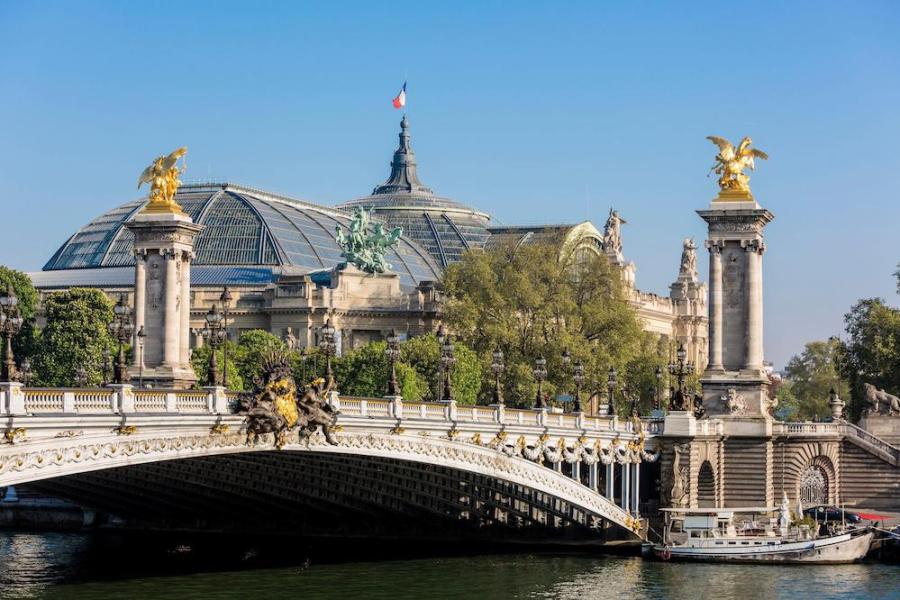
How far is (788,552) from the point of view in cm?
6925

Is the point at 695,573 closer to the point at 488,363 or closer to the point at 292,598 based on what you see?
the point at 292,598

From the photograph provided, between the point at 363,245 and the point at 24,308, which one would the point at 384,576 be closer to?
the point at 24,308

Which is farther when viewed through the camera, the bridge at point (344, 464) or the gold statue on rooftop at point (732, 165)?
the gold statue on rooftop at point (732, 165)

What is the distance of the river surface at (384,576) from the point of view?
60.0 m

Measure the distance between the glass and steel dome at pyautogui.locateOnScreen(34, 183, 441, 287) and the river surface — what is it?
66.2 metres

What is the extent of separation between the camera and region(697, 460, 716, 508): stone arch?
7694 centimetres

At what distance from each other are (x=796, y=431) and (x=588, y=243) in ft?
223

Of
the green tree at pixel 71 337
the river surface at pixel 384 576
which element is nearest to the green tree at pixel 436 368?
the green tree at pixel 71 337

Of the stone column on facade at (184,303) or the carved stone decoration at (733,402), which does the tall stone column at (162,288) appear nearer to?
the stone column on facade at (184,303)

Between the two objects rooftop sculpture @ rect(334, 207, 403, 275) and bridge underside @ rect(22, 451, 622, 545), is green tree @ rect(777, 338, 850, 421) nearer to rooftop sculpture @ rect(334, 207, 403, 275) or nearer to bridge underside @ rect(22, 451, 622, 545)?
rooftop sculpture @ rect(334, 207, 403, 275)

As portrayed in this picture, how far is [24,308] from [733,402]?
4524 cm

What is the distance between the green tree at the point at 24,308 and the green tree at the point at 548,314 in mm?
21564

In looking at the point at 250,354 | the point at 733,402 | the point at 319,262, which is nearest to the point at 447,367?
the point at 733,402

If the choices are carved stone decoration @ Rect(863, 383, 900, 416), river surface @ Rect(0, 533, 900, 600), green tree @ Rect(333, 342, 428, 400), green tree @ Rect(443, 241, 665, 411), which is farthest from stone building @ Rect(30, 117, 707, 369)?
river surface @ Rect(0, 533, 900, 600)
